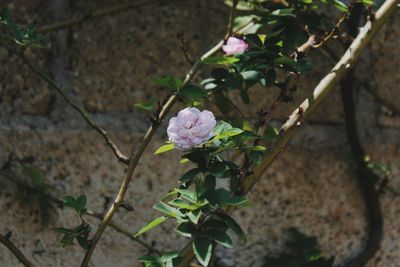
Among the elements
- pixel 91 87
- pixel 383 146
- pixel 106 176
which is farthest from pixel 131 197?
pixel 383 146

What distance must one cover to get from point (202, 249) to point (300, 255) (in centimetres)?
32

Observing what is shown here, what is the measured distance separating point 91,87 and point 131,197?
6.0 inches

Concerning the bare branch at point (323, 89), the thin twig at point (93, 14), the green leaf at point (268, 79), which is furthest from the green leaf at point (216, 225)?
the thin twig at point (93, 14)

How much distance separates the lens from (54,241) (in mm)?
947

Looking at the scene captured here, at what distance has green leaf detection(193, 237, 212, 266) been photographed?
0.73 metres

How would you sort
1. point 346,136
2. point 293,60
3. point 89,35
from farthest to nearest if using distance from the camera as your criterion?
point 346,136, point 89,35, point 293,60

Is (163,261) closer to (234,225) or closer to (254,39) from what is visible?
(234,225)

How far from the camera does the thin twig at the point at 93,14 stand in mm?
995

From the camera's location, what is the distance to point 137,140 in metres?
1.01

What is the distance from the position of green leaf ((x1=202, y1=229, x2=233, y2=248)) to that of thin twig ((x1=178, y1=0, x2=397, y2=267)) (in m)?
0.07

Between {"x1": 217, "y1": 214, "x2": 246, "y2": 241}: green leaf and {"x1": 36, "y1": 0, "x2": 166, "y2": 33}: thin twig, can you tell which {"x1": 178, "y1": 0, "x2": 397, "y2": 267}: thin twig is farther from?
{"x1": 36, "y1": 0, "x2": 166, "y2": 33}: thin twig

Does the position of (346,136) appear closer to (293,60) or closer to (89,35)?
(293,60)

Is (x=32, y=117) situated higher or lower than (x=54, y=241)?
higher

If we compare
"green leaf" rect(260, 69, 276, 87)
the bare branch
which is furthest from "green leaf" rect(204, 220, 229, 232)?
"green leaf" rect(260, 69, 276, 87)
